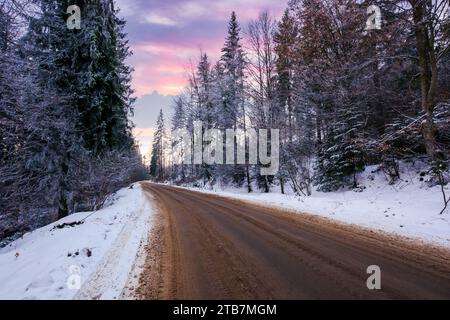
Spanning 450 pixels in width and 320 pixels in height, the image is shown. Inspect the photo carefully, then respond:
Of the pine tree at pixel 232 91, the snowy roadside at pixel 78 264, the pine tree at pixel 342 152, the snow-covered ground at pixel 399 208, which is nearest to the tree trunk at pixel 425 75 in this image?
the snow-covered ground at pixel 399 208

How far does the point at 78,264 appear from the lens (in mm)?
5906

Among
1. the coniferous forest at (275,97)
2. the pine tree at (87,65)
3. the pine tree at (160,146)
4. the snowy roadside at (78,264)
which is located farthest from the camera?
the pine tree at (160,146)

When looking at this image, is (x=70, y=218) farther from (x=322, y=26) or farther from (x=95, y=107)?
(x=322, y=26)

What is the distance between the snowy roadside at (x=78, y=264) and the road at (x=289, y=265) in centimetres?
45

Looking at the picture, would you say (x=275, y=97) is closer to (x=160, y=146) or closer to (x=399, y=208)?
(x=399, y=208)

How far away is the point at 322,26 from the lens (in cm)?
2073

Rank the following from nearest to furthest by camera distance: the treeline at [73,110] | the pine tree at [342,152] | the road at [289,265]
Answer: the road at [289,265] → the treeline at [73,110] → the pine tree at [342,152]

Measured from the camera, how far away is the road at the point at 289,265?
4426mm

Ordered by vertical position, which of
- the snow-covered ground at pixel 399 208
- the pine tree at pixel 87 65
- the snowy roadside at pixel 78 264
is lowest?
the snowy roadside at pixel 78 264

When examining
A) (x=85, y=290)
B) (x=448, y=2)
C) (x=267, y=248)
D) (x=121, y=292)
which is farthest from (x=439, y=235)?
(x=448, y=2)

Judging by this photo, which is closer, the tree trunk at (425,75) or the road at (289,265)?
the road at (289,265)

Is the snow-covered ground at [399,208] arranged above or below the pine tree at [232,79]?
below

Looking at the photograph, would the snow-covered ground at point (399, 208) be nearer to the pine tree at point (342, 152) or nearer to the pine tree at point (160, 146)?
Result: the pine tree at point (342, 152)

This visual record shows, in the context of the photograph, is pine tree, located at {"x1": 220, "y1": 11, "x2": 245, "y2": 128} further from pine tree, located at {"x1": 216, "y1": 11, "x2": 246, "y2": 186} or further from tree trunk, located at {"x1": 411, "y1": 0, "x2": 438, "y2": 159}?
tree trunk, located at {"x1": 411, "y1": 0, "x2": 438, "y2": 159}
